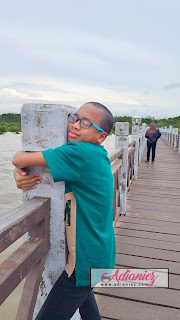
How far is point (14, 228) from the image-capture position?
1086mm

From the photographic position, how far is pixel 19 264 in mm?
1202

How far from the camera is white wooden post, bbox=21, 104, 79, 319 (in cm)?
131

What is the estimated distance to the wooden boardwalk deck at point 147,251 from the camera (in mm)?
2240

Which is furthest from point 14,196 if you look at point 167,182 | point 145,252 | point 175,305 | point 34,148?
point 34,148

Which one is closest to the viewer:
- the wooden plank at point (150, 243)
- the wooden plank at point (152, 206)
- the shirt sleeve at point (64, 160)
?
the shirt sleeve at point (64, 160)

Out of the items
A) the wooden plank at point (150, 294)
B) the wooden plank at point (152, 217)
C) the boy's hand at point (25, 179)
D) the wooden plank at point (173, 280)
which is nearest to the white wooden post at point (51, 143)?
the boy's hand at point (25, 179)

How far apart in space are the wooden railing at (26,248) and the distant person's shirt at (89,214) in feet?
0.46

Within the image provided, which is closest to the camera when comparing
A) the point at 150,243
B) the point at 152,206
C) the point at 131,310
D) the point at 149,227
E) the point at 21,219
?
the point at 21,219

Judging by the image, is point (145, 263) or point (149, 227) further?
point (149, 227)

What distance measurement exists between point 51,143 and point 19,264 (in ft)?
1.86

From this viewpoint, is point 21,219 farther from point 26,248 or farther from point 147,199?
point 147,199

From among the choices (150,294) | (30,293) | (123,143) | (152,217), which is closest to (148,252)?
(150,294)

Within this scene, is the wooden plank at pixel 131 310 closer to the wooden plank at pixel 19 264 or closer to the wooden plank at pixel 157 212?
the wooden plank at pixel 19 264

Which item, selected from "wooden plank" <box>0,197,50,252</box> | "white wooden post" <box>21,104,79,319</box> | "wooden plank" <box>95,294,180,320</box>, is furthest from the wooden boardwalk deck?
"wooden plank" <box>0,197,50,252</box>
